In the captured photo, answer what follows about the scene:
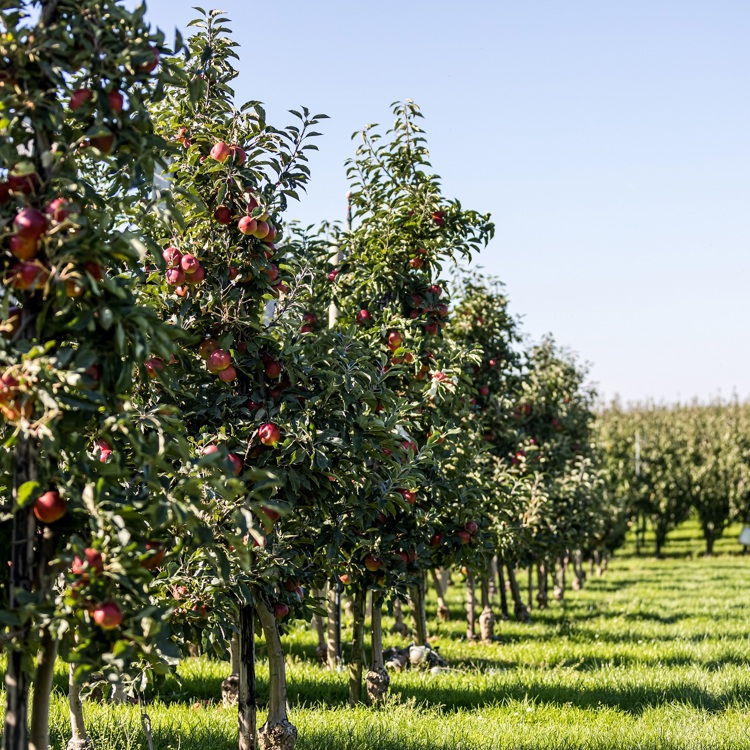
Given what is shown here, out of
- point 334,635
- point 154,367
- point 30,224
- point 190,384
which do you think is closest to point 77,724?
point 190,384

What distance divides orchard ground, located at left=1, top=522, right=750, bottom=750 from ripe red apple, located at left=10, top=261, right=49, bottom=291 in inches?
125

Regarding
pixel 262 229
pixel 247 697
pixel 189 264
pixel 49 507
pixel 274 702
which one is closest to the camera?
pixel 49 507

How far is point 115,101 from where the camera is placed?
3084 millimetres

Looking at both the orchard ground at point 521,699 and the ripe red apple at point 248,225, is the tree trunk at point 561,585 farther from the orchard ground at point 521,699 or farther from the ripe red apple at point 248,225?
the ripe red apple at point 248,225

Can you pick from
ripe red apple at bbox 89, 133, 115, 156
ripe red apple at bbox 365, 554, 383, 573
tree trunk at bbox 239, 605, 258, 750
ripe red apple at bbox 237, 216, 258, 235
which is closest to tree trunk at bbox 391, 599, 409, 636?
ripe red apple at bbox 365, 554, 383, 573

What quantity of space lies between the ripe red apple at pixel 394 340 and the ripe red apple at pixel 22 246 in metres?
4.31

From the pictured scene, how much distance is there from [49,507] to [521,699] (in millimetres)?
6102

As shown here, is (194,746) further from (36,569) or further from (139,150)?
(139,150)

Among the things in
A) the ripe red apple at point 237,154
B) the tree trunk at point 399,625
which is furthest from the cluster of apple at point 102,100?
the tree trunk at point 399,625

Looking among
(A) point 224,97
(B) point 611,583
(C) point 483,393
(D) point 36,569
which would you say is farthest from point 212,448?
(B) point 611,583

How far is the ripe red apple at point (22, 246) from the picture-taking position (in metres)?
2.86

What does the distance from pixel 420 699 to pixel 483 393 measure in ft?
16.8

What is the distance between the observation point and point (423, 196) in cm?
787

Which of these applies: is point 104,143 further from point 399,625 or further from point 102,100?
point 399,625
